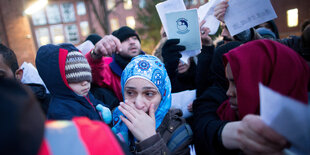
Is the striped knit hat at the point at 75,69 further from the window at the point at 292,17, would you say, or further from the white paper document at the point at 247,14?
the window at the point at 292,17

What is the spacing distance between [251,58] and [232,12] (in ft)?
2.26

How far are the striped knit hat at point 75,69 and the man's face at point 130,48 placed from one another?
97cm

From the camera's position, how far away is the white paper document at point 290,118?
523mm

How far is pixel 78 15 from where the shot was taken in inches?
873

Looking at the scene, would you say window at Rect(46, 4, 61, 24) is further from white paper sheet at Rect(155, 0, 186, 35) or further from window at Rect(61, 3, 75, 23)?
white paper sheet at Rect(155, 0, 186, 35)

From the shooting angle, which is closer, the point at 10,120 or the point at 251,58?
the point at 10,120

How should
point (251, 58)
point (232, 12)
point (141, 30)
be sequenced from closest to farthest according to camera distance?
point (251, 58) < point (232, 12) < point (141, 30)

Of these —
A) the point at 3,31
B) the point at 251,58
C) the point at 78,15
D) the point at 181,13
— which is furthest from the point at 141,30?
the point at 78,15

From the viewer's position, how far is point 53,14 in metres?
21.2

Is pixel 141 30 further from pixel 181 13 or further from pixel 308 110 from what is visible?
pixel 308 110

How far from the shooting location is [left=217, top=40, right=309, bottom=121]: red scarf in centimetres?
84

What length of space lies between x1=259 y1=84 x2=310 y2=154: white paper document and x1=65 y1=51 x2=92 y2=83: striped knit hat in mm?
1288

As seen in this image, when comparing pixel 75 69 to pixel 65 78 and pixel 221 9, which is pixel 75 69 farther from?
pixel 221 9

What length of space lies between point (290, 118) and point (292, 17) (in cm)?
122
